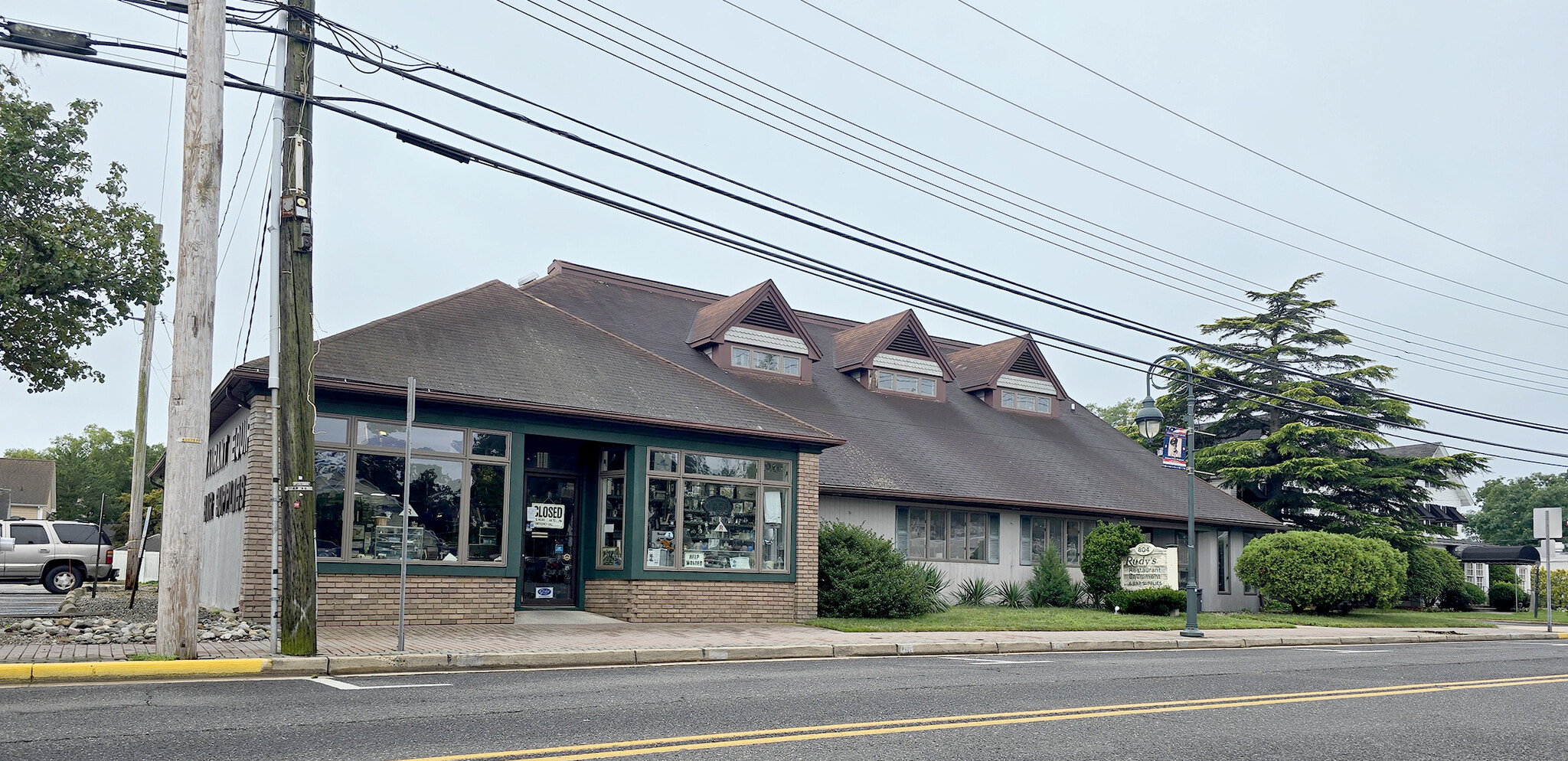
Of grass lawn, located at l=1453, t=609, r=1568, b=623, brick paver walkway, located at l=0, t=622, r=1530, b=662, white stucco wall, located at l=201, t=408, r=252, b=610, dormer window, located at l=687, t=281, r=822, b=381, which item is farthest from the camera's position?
grass lawn, located at l=1453, t=609, r=1568, b=623

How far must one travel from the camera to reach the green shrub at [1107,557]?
26.8 m

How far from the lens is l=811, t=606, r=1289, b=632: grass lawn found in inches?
765

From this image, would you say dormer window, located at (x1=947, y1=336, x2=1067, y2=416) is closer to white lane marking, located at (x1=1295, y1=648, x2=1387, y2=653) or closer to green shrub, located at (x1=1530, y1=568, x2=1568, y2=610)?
white lane marking, located at (x1=1295, y1=648, x2=1387, y2=653)

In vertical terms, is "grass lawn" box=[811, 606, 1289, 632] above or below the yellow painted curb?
below

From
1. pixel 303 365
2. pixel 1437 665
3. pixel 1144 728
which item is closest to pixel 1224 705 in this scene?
pixel 1144 728

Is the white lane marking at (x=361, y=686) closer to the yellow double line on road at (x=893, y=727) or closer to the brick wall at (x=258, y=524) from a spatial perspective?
the yellow double line on road at (x=893, y=727)

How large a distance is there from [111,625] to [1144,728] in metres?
12.7

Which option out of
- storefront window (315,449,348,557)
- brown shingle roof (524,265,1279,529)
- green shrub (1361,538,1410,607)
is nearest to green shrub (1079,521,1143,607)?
brown shingle roof (524,265,1279,529)

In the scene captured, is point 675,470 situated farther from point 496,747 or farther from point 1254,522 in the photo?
point 1254,522

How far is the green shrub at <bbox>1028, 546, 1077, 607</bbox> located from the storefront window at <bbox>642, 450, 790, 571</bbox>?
8.71 meters

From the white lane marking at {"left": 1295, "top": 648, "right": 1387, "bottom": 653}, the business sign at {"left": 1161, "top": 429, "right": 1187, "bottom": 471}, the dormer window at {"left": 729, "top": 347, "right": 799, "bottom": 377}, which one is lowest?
the white lane marking at {"left": 1295, "top": 648, "right": 1387, "bottom": 653}

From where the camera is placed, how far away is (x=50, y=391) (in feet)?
55.3

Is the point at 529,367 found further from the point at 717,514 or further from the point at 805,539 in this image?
the point at 805,539

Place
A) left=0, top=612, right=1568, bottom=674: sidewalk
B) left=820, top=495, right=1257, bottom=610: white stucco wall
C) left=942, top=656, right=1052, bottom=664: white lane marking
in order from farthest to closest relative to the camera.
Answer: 1. left=820, top=495, right=1257, bottom=610: white stucco wall
2. left=942, top=656, right=1052, bottom=664: white lane marking
3. left=0, top=612, right=1568, bottom=674: sidewalk
